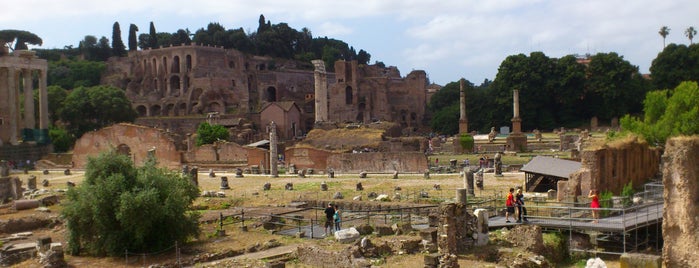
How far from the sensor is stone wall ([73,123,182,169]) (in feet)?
164

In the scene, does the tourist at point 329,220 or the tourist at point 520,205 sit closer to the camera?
the tourist at point 520,205

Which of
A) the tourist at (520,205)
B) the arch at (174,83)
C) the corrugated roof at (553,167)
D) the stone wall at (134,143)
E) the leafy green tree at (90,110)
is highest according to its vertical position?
the arch at (174,83)

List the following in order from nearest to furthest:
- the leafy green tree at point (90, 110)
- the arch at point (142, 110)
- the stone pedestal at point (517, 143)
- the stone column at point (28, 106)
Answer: the stone pedestal at point (517, 143) → the stone column at point (28, 106) → the leafy green tree at point (90, 110) → the arch at point (142, 110)

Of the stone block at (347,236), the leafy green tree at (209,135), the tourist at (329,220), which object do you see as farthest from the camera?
the leafy green tree at (209,135)

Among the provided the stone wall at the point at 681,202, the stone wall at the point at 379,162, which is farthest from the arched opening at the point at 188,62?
the stone wall at the point at 681,202

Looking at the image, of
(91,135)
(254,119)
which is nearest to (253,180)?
(91,135)

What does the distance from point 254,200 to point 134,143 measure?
80.3 ft

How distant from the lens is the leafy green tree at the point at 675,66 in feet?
220

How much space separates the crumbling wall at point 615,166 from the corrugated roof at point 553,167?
230 centimetres

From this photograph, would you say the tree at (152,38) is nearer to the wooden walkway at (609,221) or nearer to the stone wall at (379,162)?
the stone wall at (379,162)

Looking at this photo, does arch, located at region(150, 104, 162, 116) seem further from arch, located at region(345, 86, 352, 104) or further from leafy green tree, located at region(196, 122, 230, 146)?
leafy green tree, located at region(196, 122, 230, 146)

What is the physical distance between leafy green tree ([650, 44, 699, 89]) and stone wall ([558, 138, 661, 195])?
4794 centimetres

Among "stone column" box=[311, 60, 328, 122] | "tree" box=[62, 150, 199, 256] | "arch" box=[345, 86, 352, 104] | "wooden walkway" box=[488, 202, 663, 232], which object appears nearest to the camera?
"wooden walkway" box=[488, 202, 663, 232]

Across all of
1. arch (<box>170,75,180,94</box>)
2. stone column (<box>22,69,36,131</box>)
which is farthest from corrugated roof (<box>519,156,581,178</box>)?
arch (<box>170,75,180,94</box>)
